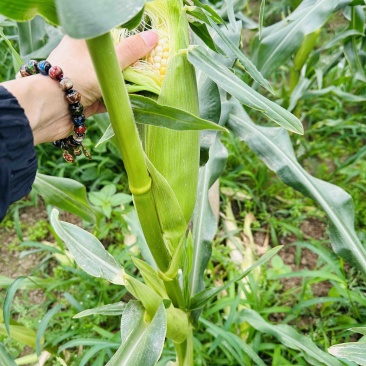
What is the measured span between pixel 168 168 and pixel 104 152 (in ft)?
4.20

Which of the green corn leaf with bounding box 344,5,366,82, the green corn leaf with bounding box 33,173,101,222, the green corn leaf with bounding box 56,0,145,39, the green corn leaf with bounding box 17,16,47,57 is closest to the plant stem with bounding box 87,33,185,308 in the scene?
the green corn leaf with bounding box 56,0,145,39

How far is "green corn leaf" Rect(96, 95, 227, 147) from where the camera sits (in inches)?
22.7

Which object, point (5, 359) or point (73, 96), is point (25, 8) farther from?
point (5, 359)

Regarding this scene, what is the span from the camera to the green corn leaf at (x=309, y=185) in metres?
1.02

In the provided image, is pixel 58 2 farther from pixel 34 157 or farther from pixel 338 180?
pixel 338 180

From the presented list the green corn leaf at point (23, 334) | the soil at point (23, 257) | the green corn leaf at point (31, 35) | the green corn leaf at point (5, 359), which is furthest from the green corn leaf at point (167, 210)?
the green corn leaf at point (31, 35)

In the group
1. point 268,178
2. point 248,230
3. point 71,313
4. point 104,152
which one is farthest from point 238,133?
point 104,152

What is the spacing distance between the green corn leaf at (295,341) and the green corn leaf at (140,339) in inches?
18.2

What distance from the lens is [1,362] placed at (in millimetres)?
891

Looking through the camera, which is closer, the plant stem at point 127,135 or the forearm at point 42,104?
the plant stem at point 127,135

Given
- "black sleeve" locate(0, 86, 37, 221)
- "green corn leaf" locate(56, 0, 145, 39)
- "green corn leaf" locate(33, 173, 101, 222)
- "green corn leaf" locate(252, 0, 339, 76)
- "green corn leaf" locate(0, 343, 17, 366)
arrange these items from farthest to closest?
"green corn leaf" locate(252, 0, 339, 76) < "green corn leaf" locate(33, 173, 101, 222) < "green corn leaf" locate(0, 343, 17, 366) < "black sleeve" locate(0, 86, 37, 221) < "green corn leaf" locate(56, 0, 145, 39)

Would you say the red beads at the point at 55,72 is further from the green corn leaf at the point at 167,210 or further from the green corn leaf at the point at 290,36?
the green corn leaf at the point at 290,36

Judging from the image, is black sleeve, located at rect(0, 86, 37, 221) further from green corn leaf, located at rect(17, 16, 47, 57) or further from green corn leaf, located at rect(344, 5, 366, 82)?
green corn leaf, located at rect(344, 5, 366, 82)

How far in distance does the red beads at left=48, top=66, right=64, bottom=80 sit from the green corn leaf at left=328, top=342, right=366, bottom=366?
0.62 metres
